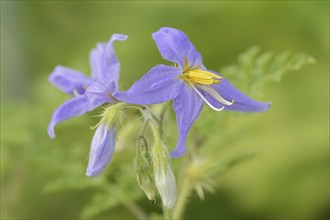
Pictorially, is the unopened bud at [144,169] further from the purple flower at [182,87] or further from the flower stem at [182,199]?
the flower stem at [182,199]

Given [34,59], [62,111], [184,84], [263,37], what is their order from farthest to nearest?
[34,59] → [263,37] → [62,111] → [184,84]


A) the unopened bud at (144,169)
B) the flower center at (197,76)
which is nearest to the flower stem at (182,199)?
the unopened bud at (144,169)

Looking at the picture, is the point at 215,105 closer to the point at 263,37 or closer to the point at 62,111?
the point at 62,111

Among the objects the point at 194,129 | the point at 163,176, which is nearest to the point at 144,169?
the point at 163,176

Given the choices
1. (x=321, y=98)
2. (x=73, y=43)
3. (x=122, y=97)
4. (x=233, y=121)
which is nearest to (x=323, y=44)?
(x=321, y=98)

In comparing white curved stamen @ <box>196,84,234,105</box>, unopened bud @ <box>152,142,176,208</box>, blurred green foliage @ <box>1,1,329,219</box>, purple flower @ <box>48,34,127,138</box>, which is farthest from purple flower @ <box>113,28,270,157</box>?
blurred green foliage @ <box>1,1,329,219</box>

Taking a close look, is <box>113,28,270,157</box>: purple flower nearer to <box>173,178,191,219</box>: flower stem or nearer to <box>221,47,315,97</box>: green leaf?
<box>221,47,315,97</box>: green leaf

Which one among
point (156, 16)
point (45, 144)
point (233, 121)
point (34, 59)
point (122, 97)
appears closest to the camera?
point (122, 97)
